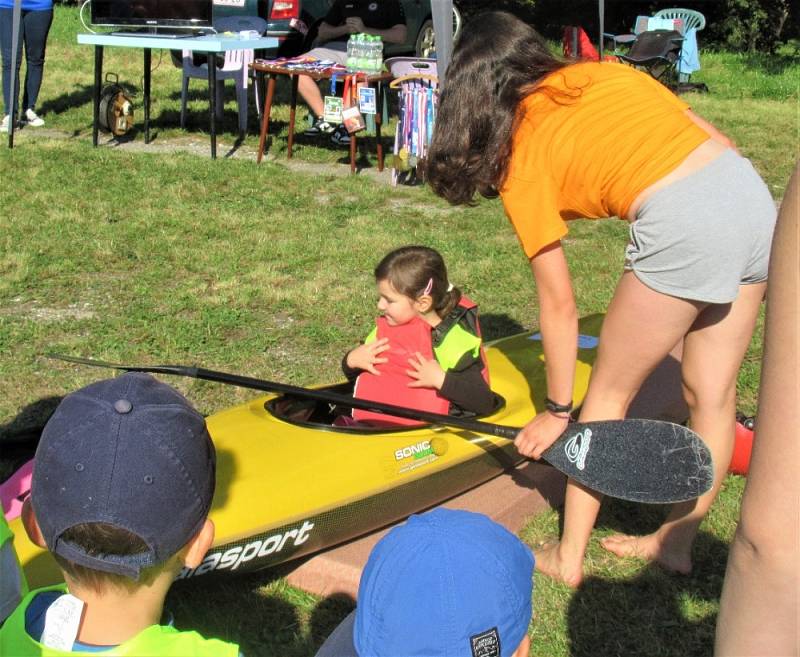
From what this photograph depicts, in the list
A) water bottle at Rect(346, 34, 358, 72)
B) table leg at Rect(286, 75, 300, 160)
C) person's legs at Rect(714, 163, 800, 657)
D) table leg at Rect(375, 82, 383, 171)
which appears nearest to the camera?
person's legs at Rect(714, 163, 800, 657)

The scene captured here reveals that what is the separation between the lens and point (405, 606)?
1646mm

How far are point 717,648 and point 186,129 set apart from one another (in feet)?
31.4

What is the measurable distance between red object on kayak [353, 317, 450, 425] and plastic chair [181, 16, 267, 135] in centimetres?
584

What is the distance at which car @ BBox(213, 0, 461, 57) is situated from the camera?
435 inches

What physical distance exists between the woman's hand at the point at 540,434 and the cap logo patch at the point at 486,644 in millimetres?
1409

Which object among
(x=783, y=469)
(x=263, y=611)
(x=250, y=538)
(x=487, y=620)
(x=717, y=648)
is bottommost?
(x=263, y=611)

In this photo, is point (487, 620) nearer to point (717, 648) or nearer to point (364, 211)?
point (717, 648)

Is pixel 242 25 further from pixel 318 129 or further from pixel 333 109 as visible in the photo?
pixel 333 109

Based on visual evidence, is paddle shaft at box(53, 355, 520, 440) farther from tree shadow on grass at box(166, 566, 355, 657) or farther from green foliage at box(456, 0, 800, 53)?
green foliage at box(456, 0, 800, 53)

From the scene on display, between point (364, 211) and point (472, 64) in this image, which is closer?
point (472, 64)

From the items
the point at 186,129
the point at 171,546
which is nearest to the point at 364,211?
the point at 186,129

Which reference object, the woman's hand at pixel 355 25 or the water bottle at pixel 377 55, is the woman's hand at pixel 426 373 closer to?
the water bottle at pixel 377 55

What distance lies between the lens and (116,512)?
1590mm

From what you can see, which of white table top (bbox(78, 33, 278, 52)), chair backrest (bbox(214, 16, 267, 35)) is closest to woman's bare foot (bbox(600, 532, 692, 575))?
white table top (bbox(78, 33, 278, 52))
